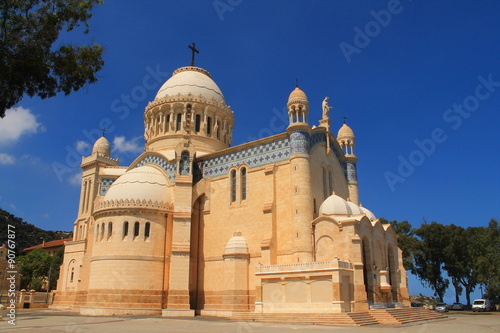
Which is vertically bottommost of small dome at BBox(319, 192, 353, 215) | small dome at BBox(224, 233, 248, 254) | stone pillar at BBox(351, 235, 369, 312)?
stone pillar at BBox(351, 235, 369, 312)

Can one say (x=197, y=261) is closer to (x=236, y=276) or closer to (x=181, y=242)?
(x=181, y=242)

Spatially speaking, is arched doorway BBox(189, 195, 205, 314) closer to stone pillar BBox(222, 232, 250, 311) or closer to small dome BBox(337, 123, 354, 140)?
stone pillar BBox(222, 232, 250, 311)

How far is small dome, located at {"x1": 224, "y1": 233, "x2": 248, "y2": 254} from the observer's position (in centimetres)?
2775

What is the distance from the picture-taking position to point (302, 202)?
26.3m

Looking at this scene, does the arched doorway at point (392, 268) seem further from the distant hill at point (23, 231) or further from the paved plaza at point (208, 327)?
the distant hill at point (23, 231)

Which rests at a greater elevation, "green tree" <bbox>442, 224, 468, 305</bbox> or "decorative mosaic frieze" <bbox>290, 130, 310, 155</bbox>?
"decorative mosaic frieze" <bbox>290, 130, 310, 155</bbox>

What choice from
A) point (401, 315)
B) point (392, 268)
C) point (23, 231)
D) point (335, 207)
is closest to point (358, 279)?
point (401, 315)

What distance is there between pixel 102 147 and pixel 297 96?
25552 millimetres

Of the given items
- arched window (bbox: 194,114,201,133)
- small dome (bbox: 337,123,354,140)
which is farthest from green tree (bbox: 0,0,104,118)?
small dome (bbox: 337,123,354,140)

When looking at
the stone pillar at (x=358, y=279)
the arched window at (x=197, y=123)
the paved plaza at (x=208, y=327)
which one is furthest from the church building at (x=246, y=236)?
the paved plaza at (x=208, y=327)

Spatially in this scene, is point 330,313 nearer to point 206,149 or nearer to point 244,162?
point 244,162

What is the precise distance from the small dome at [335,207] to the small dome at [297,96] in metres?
7.27

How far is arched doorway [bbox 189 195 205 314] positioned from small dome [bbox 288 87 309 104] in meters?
10.6

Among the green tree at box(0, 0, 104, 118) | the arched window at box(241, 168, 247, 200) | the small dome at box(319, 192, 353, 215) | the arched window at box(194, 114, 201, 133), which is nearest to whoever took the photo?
the green tree at box(0, 0, 104, 118)
